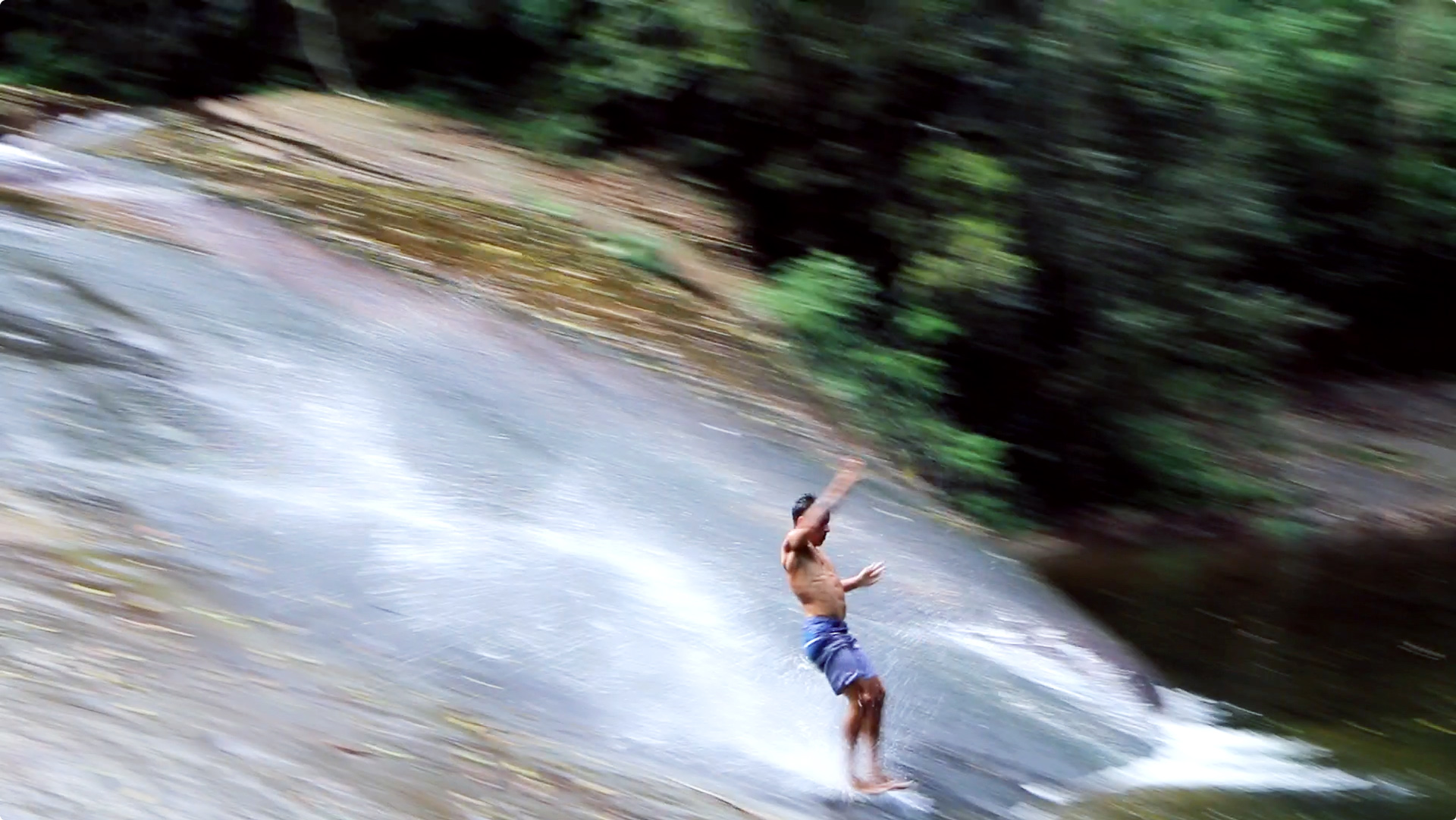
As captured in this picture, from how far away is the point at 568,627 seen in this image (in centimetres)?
698

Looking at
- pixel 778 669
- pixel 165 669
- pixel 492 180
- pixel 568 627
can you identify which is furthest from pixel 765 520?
pixel 492 180

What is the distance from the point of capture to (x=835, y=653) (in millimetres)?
6270

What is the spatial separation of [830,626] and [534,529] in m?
2.11

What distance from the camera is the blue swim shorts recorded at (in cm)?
624

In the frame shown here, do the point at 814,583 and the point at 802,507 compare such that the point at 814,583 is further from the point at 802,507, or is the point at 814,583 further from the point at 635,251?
the point at 635,251

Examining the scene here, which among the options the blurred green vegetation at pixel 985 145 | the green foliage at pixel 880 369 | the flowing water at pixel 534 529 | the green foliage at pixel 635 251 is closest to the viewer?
the flowing water at pixel 534 529

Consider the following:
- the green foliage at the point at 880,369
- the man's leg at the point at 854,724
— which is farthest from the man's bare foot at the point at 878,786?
the green foliage at the point at 880,369

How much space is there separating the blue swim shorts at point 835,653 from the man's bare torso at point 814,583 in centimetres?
4

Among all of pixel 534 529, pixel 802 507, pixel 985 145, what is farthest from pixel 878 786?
pixel 985 145

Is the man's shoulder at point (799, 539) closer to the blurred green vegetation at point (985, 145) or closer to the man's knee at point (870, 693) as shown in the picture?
the man's knee at point (870, 693)

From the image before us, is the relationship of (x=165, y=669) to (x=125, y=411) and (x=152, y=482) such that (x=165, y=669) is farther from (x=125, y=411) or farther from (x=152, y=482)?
(x=125, y=411)

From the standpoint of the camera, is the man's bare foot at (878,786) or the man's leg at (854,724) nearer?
the man's leg at (854,724)

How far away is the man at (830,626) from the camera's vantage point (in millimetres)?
6262

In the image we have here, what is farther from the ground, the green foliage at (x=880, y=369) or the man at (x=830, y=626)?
the man at (x=830, y=626)
